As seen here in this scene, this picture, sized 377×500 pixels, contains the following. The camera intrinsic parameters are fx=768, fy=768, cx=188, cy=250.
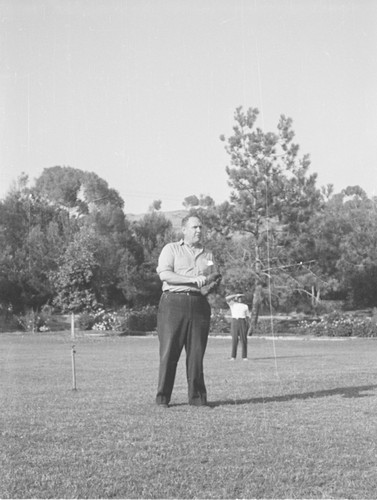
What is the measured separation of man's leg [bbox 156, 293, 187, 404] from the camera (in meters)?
8.62

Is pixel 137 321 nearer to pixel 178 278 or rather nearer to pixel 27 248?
pixel 27 248

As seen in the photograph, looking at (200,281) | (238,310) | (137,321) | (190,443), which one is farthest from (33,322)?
(190,443)

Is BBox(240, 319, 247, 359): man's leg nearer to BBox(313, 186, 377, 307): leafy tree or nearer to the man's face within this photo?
the man's face

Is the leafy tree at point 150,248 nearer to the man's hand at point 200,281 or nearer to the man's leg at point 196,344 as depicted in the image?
the man's leg at point 196,344

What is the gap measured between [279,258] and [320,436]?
125ft

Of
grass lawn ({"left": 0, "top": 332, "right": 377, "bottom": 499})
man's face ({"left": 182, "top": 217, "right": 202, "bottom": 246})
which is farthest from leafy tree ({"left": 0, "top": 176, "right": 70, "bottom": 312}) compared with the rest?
man's face ({"left": 182, "top": 217, "right": 202, "bottom": 246})

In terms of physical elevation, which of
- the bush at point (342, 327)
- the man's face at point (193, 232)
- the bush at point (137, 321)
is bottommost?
the bush at point (342, 327)

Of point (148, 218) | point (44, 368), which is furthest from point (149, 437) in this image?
point (148, 218)

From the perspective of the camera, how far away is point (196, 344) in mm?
8680

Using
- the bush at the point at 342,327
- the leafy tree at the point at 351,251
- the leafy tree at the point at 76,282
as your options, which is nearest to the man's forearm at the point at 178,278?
the bush at the point at 342,327

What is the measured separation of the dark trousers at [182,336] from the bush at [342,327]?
103 ft

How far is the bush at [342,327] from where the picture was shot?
38844mm

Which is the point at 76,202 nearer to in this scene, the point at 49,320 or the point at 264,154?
the point at 49,320

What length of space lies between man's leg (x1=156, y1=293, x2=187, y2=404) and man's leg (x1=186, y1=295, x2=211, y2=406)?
103 millimetres
